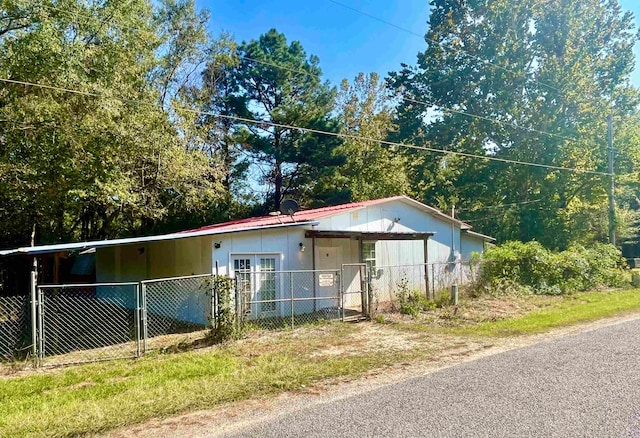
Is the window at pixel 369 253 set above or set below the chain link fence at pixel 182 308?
above

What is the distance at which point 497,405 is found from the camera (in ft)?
15.8

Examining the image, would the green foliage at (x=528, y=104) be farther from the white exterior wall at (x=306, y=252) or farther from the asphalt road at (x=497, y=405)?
the asphalt road at (x=497, y=405)

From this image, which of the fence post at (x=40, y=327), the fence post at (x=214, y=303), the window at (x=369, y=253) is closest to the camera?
the fence post at (x=40, y=327)

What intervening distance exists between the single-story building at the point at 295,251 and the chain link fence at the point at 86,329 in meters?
1.29

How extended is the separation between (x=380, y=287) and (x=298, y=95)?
1688cm

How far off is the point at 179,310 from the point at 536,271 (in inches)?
502

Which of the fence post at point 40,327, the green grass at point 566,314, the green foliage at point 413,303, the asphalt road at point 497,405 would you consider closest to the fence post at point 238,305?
the fence post at point 40,327

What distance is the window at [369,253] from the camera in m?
15.2

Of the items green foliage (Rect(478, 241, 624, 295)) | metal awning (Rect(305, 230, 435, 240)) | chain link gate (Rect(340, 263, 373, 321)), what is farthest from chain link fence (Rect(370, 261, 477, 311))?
metal awning (Rect(305, 230, 435, 240))

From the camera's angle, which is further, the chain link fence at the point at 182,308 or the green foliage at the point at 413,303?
the green foliage at the point at 413,303

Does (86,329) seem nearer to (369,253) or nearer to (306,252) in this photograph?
(306,252)

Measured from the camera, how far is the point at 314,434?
4.23 m

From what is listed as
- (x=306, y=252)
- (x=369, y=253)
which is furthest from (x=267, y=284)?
(x=369, y=253)

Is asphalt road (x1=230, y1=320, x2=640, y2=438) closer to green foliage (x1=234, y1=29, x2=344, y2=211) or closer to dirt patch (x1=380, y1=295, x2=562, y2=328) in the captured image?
dirt patch (x1=380, y1=295, x2=562, y2=328)
